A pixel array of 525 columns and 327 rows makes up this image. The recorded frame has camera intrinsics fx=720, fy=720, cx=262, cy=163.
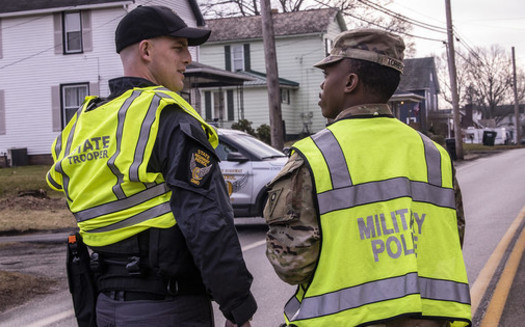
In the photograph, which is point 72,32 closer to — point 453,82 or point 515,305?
point 453,82

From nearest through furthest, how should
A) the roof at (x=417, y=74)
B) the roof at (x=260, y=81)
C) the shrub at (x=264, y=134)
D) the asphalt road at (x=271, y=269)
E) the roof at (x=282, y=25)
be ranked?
1. the asphalt road at (x=271, y=269)
2. the shrub at (x=264, y=134)
3. the roof at (x=260, y=81)
4. the roof at (x=282, y=25)
5. the roof at (x=417, y=74)

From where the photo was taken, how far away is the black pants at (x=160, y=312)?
2.60 meters

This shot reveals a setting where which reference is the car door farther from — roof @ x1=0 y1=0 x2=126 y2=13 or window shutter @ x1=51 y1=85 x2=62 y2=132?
window shutter @ x1=51 y1=85 x2=62 y2=132

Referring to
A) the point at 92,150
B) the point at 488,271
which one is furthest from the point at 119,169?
the point at 488,271

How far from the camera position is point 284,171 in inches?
95.2

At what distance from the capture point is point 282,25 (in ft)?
136

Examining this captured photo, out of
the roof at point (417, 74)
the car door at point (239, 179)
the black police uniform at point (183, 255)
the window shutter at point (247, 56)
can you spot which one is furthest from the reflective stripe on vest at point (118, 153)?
the roof at point (417, 74)

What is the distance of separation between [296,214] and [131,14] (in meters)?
1.13

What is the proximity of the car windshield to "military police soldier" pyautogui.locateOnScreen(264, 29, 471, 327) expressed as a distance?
960 centimetres

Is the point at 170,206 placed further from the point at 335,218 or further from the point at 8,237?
the point at 8,237

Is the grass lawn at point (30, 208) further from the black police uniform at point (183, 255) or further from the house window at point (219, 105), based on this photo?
the house window at point (219, 105)

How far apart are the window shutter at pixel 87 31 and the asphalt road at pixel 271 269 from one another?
626 inches

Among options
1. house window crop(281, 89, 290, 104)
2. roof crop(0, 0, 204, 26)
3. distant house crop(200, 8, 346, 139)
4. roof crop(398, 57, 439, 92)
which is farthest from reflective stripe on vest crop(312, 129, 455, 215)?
roof crop(398, 57, 439, 92)

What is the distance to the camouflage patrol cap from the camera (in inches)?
100
